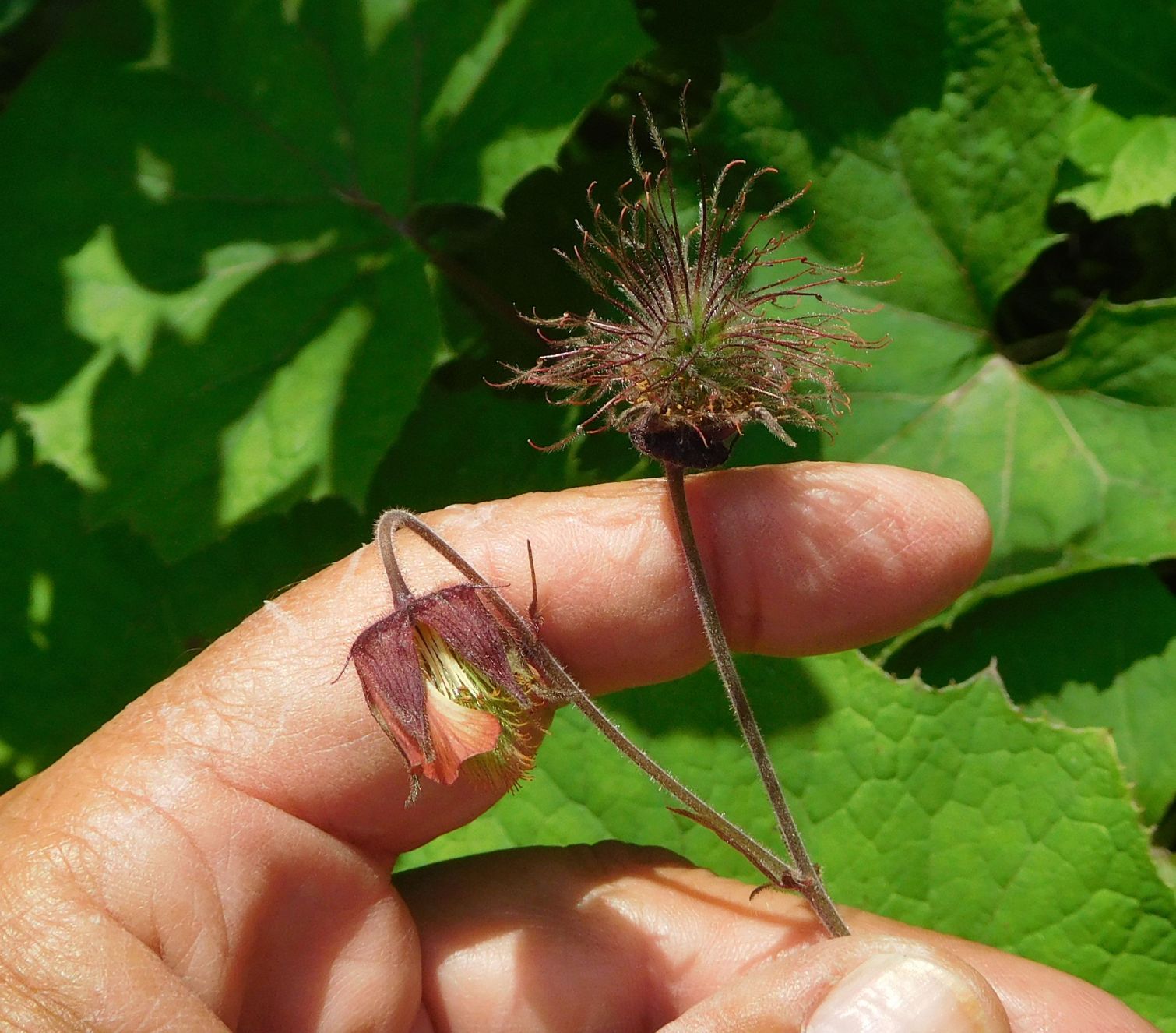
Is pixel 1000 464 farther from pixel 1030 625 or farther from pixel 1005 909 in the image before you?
pixel 1005 909

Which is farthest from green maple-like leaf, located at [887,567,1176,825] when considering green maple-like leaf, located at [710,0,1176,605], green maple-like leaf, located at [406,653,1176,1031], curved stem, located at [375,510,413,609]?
curved stem, located at [375,510,413,609]

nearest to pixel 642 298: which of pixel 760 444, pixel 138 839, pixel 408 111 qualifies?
pixel 760 444

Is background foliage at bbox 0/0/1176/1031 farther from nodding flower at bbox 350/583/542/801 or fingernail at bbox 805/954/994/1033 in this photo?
nodding flower at bbox 350/583/542/801

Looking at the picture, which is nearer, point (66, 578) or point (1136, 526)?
point (1136, 526)

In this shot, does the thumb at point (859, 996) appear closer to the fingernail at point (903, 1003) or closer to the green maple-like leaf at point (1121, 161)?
the fingernail at point (903, 1003)

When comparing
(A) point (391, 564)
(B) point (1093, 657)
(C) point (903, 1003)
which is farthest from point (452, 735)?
(B) point (1093, 657)

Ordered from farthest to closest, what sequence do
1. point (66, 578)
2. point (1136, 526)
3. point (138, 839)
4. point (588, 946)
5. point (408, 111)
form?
point (66, 578), point (408, 111), point (1136, 526), point (588, 946), point (138, 839)
